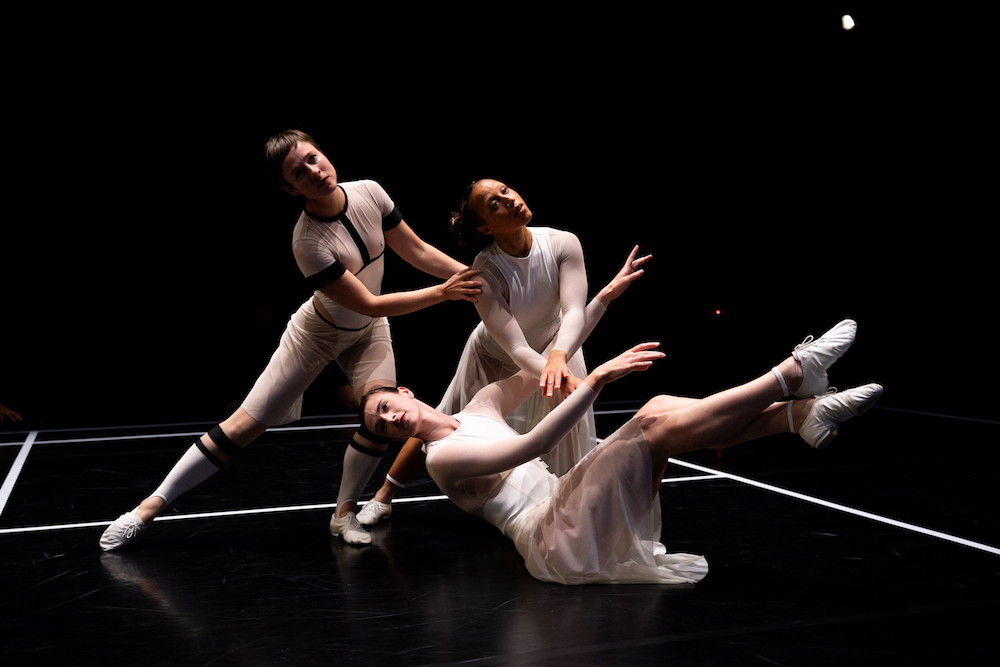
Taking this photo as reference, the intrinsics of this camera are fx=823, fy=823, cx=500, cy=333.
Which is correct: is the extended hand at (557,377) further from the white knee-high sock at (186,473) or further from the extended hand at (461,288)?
the white knee-high sock at (186,473)

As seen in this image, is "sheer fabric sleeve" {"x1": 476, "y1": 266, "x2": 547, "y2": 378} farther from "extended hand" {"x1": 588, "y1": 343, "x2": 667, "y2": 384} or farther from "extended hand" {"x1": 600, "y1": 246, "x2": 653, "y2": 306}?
"extended hand" {"x1": 588, "y1": 343, "x2": 667, "y2": 384}

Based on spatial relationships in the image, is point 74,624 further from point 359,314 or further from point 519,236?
point 519,236

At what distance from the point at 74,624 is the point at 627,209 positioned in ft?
18.2

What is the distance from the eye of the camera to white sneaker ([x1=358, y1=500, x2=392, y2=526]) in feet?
9.64

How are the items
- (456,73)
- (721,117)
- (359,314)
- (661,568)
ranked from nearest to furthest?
(661,568) → (359,314) → (456,73) → (721,117)

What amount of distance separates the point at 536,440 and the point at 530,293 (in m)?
0.62

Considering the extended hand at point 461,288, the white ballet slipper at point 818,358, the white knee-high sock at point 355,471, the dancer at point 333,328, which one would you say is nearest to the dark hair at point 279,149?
the dancer at point 333,328

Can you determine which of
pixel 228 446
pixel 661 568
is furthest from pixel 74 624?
pixel 661 568

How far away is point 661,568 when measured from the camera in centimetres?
219

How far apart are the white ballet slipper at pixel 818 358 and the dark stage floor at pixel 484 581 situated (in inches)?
20.4

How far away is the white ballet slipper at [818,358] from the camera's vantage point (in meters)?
2.01

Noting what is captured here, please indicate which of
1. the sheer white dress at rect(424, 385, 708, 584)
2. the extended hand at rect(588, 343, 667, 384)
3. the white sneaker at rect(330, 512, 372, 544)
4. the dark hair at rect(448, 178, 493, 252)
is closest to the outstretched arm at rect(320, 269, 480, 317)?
the dark hair at rect(448, 178, 493, 252)

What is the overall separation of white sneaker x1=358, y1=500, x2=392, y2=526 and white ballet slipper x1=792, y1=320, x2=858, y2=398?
1.58 metres

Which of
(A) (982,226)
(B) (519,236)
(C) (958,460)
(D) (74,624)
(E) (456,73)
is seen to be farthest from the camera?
(E) (456,73)
